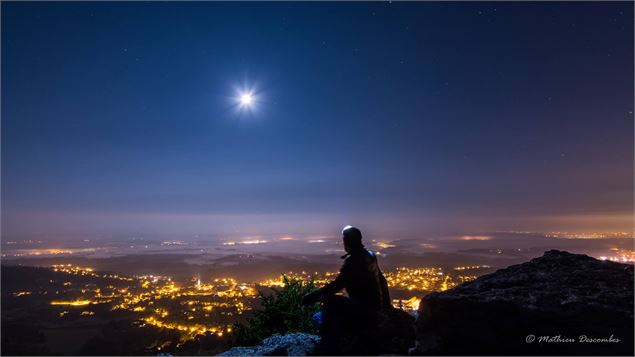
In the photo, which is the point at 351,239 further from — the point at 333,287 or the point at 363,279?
the point at 333,287

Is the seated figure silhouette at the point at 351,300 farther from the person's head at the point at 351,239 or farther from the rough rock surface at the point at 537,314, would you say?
the rough rock surface at the point at 537,314

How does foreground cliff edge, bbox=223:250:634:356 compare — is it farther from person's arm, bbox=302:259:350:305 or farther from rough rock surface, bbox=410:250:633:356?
person's arm, bbox=302:259:350:305

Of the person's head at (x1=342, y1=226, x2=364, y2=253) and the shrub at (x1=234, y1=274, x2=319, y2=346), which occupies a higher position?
the person's head at (x1=342, y1=226, x2=364, y2=253)

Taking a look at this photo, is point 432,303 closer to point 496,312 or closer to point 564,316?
point 496,312

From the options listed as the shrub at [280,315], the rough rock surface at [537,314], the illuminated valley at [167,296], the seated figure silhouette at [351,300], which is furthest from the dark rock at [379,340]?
the illuminated valley at [167,296]

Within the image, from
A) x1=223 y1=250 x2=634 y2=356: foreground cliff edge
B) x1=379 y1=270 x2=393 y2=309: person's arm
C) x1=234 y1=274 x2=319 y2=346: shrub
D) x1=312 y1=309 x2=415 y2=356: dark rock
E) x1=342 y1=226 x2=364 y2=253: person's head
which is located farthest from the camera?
x1=234 y1=274 x2=319 y2=346: shrub

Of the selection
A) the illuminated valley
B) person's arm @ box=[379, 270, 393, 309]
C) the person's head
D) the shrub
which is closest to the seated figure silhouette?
the person's head

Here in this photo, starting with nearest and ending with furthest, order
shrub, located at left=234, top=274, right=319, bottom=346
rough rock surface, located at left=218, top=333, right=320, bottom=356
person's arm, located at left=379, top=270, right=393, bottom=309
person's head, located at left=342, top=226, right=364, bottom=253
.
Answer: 1. person's head, located at left=342, top=226, right=364, bottom=253
2. person's arm, located at left=379, top=270, right=393, bottom=309
3. rough rock surface, located at left=218, top=333, right=320, bottom=356
4. shrub, located at left=234, top=274, right=319, bottom=346
